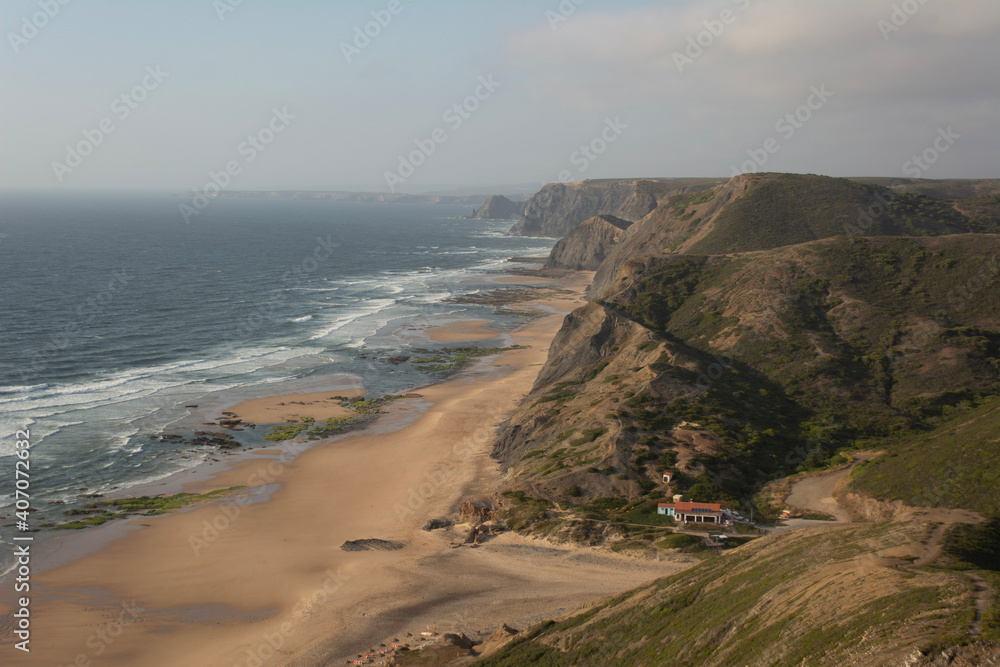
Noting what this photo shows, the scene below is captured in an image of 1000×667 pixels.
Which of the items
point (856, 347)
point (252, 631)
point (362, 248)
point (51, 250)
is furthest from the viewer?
point (362, 248)

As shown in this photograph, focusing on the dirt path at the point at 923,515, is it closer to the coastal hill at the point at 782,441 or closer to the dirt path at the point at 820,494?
the dirt path at the point at 820,494

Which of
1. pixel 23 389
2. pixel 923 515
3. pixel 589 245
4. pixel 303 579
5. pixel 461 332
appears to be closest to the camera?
pixel 923 515

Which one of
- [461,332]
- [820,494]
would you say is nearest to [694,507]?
[820,494]

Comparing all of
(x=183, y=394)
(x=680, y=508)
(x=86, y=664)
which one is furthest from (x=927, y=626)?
(x=183, y=394)

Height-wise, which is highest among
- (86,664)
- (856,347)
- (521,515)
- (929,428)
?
(856,347)

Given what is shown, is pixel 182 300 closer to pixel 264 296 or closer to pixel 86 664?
pixel 264 296

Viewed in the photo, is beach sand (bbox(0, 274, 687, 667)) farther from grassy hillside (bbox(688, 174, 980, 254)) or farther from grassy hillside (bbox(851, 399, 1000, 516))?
grassy hillside (bbox(688, 174, 980, 254))

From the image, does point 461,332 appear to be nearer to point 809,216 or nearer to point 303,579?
point 809,216
